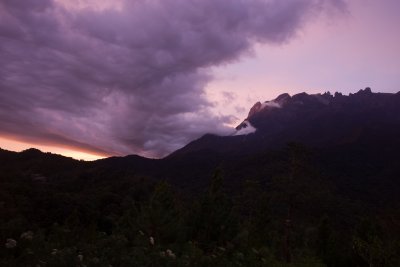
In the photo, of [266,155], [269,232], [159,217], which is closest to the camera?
[159,217]

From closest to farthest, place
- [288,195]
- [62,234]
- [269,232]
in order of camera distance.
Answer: [62,234]
[288,195]
[269,232]

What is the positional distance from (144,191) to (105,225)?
103ft

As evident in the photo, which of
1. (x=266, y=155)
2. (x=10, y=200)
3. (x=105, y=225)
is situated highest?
(x=266, y=155)

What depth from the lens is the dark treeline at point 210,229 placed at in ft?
37.2

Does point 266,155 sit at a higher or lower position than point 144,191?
higher

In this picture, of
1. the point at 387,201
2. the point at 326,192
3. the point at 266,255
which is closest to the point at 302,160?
the point at 326,192

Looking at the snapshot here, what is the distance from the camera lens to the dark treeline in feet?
37.2

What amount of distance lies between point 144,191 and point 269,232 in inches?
2681

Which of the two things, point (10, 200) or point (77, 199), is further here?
point (77, 199)

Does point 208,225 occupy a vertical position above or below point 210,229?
above

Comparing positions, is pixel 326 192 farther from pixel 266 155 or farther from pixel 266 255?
pixel 266 155

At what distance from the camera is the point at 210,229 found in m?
38.7

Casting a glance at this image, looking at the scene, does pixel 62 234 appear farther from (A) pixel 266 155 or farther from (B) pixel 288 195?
(A) pixel 266 155

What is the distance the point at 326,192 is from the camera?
36.0 meters
